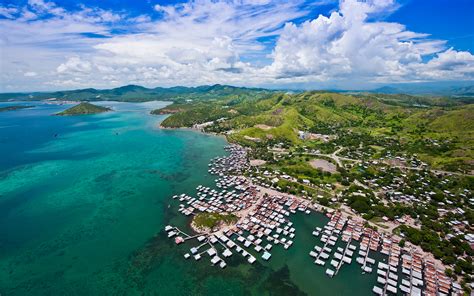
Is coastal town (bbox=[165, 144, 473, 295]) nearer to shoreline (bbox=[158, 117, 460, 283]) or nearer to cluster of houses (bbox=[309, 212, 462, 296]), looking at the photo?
cluster of houses (bbox=[309, 212, 462, 296])

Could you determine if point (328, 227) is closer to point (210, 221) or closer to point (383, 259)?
point (383, 259)

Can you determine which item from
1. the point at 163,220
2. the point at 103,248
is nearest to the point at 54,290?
the point at 103,248

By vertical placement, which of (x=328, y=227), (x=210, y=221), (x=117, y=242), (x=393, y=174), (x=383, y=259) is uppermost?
(x=210, y=221)

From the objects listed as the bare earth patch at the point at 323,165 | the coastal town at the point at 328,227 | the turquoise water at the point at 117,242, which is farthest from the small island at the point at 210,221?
the bare earth patch at the point at 323,165

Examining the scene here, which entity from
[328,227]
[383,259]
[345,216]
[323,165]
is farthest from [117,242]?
[323,165]

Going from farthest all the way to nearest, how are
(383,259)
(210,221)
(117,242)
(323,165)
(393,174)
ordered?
→ (323,165)
(393,174)
(210,221)
(117,242)
(383,259)

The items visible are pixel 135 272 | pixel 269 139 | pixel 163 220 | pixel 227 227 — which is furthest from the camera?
pixel 269 139

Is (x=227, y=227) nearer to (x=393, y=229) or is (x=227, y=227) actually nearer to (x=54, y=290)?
(x=54, y=290)

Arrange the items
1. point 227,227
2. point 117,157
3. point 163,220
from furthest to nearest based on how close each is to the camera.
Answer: point 117,157, point 163,220, point 227,227
